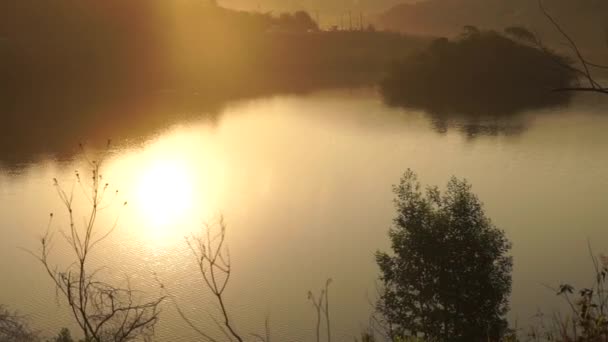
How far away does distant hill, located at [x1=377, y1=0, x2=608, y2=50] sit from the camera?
212 ft

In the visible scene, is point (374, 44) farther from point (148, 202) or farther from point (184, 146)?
point (148, 202)

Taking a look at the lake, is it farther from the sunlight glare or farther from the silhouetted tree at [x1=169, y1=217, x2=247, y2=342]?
the silhouetted tree at [x1=169, y1=217, x2=247, y2=342]

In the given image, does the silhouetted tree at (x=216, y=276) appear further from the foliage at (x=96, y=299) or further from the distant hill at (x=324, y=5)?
the distant hill at (x=324, y=5)

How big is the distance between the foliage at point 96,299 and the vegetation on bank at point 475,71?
23164 millimetres

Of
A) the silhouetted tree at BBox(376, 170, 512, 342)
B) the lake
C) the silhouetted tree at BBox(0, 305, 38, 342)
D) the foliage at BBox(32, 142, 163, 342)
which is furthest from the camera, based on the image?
the lake

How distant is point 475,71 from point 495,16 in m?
52.3

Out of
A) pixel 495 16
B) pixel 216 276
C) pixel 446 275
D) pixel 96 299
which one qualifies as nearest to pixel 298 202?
pixel 216 276

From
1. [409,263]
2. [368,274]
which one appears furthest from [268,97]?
[409,263]

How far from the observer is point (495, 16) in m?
84.1

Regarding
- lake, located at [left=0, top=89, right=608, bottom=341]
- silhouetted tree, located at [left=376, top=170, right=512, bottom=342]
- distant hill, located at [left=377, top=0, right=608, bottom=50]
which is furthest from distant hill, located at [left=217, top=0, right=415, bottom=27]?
silhouetted tree, located at [left=376, top=170, right=512, bottom=342]

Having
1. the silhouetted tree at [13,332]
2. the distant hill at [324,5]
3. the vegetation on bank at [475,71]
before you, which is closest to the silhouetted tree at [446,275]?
the silhouetted tree at [13,332]

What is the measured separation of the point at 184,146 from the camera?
938 inches

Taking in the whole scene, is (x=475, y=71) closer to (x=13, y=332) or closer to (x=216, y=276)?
(x=216, y=276)

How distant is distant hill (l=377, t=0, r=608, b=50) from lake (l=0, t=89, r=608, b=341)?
30899mm
